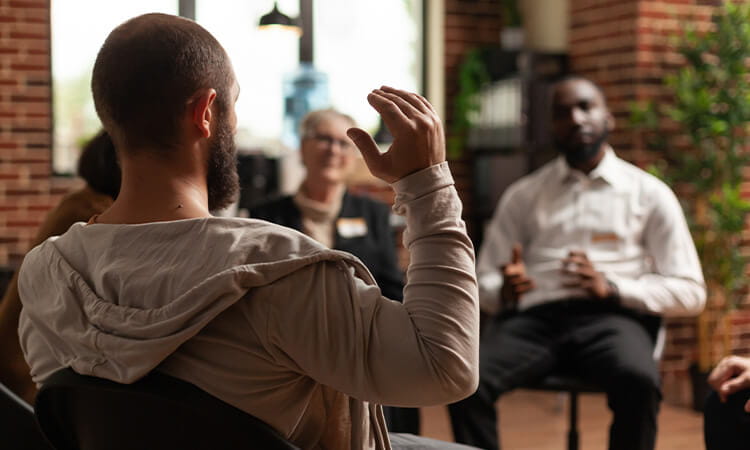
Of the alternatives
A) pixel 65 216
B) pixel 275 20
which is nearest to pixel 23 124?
pixel 275 20

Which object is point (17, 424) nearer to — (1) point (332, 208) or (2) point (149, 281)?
(2) point (149, 281)

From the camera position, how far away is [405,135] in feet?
3.55

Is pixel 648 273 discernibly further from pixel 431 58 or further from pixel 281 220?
pixel 431 58

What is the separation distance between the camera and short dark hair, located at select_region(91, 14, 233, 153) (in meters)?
1.08

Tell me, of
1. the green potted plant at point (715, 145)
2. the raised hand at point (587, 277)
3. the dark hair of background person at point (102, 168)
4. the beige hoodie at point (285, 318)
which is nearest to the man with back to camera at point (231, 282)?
the beige hoodie at point (285, 318)

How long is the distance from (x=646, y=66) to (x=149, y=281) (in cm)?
409

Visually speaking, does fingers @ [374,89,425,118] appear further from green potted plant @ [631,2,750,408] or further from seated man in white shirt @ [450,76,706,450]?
green potted plant @ [631,2,750,408]

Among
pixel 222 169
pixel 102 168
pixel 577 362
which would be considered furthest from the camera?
pixel 577 362

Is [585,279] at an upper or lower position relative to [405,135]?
lower

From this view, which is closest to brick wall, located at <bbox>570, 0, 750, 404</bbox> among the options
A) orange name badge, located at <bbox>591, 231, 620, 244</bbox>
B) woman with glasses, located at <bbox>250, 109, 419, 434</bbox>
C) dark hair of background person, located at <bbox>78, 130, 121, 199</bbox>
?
orange name badge, located at <bbox>591, 231, 620, 244</bbox>

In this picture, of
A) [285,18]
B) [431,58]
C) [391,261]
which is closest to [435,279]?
[391,261]

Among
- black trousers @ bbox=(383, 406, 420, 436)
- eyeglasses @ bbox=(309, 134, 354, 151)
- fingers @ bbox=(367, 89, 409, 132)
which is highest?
eyeglasses @ bbox=(309, 134, 354, 151)

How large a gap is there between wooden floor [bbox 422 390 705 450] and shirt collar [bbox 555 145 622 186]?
3.83 ft

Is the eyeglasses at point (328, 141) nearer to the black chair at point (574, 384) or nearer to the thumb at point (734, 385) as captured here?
the black chair at point (574, 384)
